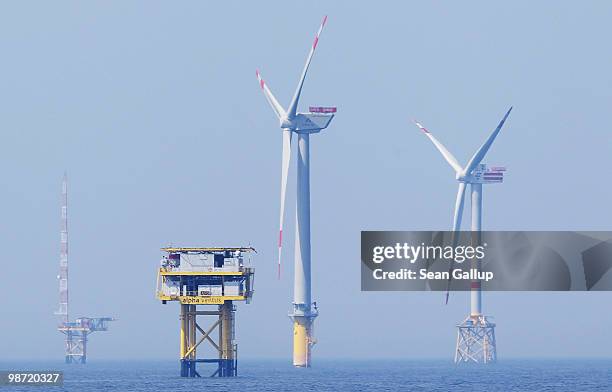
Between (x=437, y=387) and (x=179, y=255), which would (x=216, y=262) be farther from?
(x=437, y=387)

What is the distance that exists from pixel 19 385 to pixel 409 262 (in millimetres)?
82659

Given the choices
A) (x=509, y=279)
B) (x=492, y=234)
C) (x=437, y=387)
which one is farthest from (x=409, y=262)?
(x=437, y=387)

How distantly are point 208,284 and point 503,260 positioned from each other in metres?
58.3

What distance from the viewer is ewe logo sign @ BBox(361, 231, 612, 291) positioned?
123m

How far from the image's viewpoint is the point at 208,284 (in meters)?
182

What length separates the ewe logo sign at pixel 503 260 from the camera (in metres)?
123

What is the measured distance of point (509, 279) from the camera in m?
136

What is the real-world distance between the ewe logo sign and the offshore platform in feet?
135

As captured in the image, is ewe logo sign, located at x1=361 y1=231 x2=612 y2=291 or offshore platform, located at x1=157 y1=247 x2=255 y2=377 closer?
ewe logo sign, located at x1=361 y1=231 x2=612 y2=291

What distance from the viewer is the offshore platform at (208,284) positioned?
178 m

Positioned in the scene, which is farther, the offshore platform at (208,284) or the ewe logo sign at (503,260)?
the offshore platform at (208,284)

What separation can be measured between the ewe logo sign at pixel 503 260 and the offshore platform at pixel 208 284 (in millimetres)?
40999

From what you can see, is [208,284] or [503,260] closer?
[503,260]

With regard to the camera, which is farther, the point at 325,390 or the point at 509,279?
the point at 325,390
